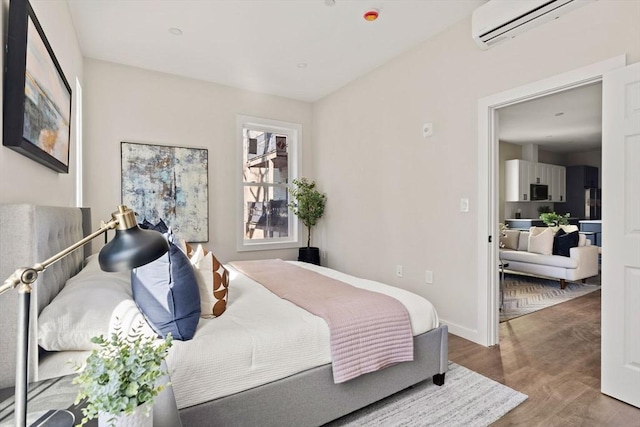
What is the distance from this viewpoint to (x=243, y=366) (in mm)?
1466

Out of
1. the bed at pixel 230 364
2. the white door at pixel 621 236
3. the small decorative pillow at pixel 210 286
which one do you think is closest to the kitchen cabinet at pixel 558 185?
the white door at pixel 621 236

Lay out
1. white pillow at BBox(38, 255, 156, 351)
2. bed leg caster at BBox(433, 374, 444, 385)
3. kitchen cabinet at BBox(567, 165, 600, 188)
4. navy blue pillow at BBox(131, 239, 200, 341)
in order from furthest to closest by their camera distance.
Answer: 1. kitchen cabinet at BBox(567, 165, 600, 188)
2. bed leg caster at BBox(433, 374, 444, 385)
3. navy blue pillow at BBox(131, 239, 200, 341)
4. white pillow at BBox(38, 255, 156, 351)

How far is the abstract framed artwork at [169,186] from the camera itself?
12.1ft

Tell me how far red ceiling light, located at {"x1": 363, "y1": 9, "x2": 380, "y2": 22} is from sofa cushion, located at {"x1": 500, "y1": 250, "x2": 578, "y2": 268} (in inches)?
172

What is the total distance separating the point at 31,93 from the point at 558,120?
656cm

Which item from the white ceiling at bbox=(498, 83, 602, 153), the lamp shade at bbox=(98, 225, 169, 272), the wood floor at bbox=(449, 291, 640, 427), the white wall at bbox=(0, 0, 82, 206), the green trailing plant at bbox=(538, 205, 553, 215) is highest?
the white ceiling at bbox=(498, 83, 602, 153)

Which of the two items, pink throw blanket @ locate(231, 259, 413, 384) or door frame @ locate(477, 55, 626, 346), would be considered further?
door frame @ locate(477, 55, 626, 346)

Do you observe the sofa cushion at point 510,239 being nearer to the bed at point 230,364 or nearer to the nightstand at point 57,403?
the bed at point 230,364

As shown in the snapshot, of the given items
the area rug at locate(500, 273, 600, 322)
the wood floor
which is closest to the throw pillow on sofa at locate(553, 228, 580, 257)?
the area rug at locate(500, 273, 600, 322)

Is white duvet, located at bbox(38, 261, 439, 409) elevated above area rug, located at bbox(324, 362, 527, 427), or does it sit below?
above

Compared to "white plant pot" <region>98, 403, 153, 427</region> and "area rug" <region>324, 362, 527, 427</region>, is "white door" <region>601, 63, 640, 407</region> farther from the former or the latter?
"white plant pot" <region>98, 403, 153, 427</region>

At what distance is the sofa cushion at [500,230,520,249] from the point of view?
5.83m


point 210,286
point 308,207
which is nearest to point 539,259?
point 308,207

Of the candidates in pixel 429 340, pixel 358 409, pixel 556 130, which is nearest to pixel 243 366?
pixel 358 409
